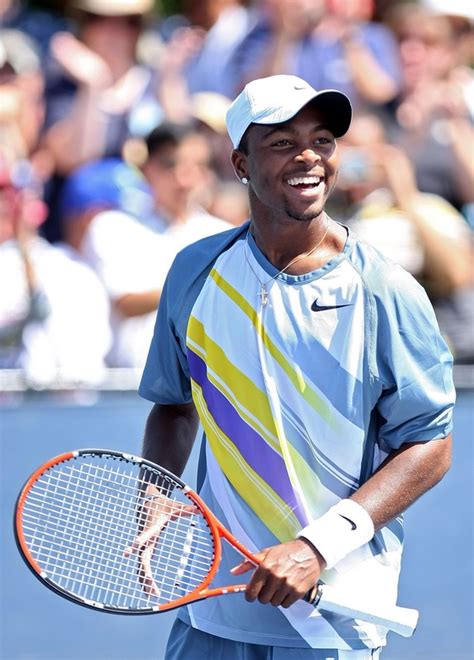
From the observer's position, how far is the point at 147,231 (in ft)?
21.7

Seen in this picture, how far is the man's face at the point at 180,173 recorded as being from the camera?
6.65 meters

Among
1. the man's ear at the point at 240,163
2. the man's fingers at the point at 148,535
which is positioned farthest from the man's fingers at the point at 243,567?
the man's ear at the point at 240,163

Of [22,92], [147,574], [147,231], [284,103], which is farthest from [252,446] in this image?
[22,92]

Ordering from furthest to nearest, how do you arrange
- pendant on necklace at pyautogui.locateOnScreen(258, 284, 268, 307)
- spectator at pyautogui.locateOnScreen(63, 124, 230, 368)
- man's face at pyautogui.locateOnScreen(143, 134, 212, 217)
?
man's face at pyautogui.locateOnScreen(143, 134, 212, 217)
spectator at pyautogui.locateOnScreen(63, 124, 230, 368)
pendant on necklace at pyautogui.locateOnScreen(258, 284, 268, 307)

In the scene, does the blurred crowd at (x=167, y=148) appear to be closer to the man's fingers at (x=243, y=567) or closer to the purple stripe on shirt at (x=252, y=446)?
the purple stripe on shirt at (x=252, y=446)

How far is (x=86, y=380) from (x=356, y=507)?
376 cm

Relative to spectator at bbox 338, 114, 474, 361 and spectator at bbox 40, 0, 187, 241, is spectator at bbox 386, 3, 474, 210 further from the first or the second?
spectator at bbox 40, 0, 187, 241

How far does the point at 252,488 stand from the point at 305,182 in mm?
Answer: 662

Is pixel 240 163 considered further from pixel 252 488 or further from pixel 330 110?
pixel 252 488

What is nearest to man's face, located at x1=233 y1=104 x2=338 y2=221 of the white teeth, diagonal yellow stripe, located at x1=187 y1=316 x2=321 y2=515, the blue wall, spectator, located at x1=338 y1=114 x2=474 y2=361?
the white teeth

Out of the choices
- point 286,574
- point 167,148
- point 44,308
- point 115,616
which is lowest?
point 115,616

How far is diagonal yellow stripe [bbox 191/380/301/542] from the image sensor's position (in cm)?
283

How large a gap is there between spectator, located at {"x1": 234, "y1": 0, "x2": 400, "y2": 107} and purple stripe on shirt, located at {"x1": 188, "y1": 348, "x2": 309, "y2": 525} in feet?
14.1

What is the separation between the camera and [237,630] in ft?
9.45
